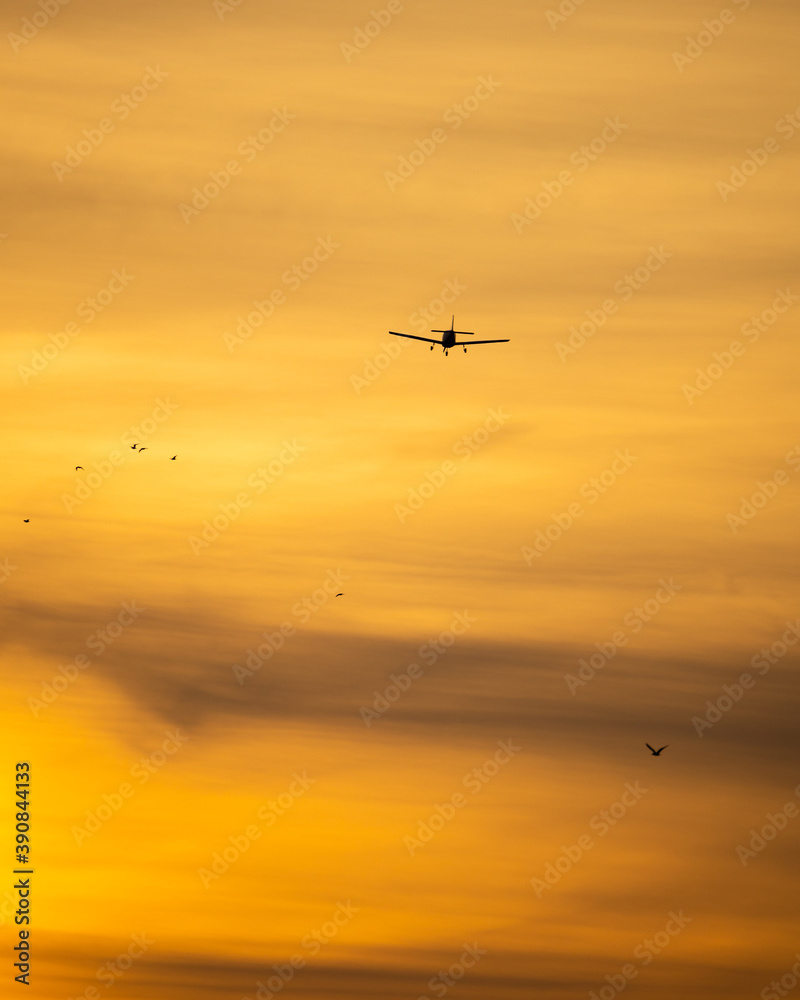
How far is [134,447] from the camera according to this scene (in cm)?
12619

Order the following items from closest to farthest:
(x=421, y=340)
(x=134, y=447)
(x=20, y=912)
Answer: (x=134, y=447) < (x=20, y=912) < (x=421, y=340)

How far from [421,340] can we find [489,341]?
909 centimetres

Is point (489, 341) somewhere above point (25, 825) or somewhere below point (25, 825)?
above

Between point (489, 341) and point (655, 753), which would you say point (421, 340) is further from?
point (655, 753)

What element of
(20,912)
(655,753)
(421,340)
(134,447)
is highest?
(421,340)

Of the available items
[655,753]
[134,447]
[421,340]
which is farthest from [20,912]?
[421,340]

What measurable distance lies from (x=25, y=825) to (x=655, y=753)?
179ft

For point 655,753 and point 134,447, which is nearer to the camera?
point 134,447

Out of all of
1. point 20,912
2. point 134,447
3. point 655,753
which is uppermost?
point 134,447

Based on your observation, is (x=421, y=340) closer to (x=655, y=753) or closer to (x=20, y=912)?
(x=655, y=753)

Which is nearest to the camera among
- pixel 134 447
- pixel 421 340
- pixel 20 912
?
pixel 134 447

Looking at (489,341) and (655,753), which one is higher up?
(489,341)

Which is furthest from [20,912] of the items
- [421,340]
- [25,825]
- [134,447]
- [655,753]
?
[421,340]

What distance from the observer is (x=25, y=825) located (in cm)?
13100
